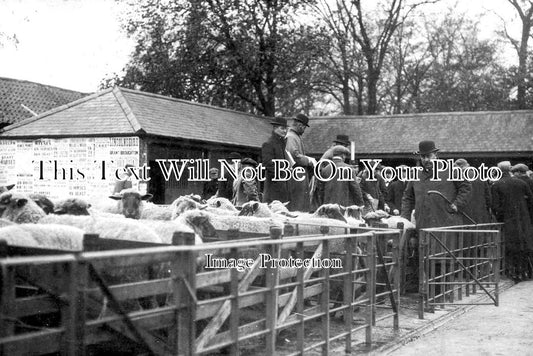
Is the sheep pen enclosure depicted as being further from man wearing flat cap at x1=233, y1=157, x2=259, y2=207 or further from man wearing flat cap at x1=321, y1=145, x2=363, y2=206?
man wearing flat cap at x1=233, y1=157, x2=259, y2=207

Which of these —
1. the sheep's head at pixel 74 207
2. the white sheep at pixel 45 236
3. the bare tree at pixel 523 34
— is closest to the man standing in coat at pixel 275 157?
the sheep's head at pixel 74 207

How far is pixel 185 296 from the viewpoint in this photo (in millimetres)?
4242

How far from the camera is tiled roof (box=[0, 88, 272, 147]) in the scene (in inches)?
744

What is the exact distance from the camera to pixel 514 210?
1238 cm

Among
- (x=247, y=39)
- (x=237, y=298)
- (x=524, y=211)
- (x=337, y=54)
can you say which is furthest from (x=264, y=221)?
(x=337, y=54)

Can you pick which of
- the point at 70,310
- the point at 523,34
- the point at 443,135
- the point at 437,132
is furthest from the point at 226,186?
the point at 523,34

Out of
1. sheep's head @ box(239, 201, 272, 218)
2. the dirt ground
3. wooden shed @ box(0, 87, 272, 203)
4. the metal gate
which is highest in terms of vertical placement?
wooden shed @ box(0, 87, 272, 203)

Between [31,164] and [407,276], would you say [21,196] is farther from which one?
[31,164]

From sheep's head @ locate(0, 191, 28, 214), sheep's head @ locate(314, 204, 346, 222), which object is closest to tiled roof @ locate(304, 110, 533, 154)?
sheep's head @ locate(314, 204, 346, 222)

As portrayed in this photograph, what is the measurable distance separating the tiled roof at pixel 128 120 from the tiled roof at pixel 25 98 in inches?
414

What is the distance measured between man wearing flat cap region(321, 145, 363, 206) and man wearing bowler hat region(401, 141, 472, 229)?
110cm

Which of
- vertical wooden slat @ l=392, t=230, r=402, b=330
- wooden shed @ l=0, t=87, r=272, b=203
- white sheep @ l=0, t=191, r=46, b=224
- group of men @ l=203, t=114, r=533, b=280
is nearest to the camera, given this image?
white sheep @ l=0, t=191, r=46, b=224

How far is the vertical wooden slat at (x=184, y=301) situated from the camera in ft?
13.7

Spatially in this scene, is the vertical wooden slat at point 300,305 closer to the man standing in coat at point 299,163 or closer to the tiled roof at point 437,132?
the man standing in coat at point 299,163
